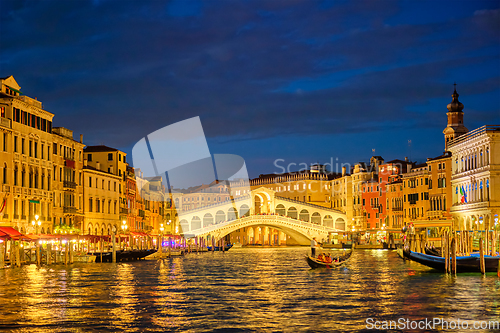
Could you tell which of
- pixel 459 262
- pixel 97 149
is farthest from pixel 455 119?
pixel 459 262

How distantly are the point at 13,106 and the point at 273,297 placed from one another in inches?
902

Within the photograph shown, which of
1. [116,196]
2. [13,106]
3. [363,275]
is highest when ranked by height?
[13,106]

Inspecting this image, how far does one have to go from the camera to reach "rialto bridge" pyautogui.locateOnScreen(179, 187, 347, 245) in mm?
71312

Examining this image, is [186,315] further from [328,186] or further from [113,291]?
[328,186]

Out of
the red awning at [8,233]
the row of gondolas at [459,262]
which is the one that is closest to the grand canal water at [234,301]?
the row of gondolas at [459,262]

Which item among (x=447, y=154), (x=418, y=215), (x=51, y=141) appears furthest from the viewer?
(x=418, y=215)

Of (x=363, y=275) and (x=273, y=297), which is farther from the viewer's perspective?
(x=363, y=275)

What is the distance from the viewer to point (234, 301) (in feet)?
62.1

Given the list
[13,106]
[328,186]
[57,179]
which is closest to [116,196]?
[57,179]

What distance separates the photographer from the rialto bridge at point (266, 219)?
71312 mm

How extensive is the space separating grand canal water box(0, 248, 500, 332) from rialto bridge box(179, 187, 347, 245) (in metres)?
42.8

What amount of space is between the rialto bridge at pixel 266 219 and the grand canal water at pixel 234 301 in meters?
42.8

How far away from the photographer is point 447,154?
214ft

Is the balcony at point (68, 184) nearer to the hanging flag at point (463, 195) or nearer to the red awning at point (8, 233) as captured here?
the red awning at point (8, 233)
